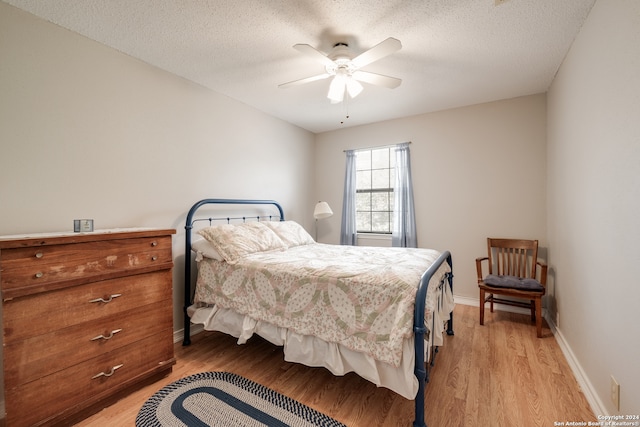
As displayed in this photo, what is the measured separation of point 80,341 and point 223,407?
930mm

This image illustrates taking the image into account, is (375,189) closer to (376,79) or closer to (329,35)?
(376,79)

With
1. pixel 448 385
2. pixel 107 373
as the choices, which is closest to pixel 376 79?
pixel 448 385

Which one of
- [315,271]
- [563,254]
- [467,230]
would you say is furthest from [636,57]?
[467,230]

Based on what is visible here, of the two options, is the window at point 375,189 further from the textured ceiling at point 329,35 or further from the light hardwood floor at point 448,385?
the light hardwood floor at point 448,385

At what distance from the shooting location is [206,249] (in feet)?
8.16

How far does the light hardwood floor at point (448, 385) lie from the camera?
1620 mm

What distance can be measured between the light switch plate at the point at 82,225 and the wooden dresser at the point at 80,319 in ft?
0.57

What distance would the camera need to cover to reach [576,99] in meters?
2.11

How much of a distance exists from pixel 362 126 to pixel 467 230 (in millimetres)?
2156

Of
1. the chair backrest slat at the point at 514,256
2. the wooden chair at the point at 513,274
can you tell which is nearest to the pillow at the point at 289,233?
the wooden chair at the point at 513,274

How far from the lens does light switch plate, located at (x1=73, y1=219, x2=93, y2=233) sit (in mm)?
1780

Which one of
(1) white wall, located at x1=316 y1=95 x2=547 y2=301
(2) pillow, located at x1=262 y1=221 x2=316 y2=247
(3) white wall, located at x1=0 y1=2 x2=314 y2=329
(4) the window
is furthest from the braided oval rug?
(4) the window

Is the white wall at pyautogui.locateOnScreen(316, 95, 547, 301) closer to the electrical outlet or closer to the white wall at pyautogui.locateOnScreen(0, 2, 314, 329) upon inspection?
the electrical outlet

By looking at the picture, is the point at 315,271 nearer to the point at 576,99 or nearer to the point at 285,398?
the point at 285,398
